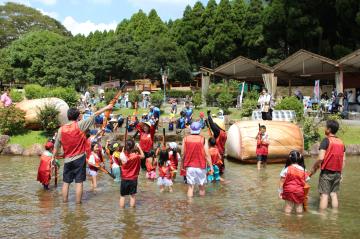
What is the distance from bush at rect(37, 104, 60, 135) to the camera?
58.4 ft

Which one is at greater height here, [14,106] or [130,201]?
[14,106]

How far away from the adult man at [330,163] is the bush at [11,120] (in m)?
13.2

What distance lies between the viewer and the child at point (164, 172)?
32.3 feet

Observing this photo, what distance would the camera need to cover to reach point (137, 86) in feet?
164

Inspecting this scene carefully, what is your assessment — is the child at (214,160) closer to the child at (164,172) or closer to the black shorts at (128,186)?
the child at (164,172)

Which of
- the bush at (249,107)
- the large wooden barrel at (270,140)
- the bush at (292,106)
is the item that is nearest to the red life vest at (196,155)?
the large wooden barrel at (270,140)

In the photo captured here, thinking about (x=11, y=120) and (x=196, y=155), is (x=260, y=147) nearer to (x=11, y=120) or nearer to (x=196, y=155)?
(x=196, y=155)

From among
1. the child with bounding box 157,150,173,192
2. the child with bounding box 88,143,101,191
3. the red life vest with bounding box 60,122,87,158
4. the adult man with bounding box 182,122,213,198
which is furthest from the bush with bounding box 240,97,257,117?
the red life vest with bounding box 60,122,87,158

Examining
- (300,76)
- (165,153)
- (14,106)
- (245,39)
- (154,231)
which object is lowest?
(154,231)

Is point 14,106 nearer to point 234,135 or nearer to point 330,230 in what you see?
point 234,135

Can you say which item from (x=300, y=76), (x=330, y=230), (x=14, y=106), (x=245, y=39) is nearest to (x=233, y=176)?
(x=330, y=230)

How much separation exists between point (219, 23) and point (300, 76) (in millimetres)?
20415

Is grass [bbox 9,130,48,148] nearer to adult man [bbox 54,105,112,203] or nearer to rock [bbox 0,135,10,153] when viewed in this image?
rock [bbox 0,135,10,153]

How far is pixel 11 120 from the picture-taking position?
1772 centimetres
